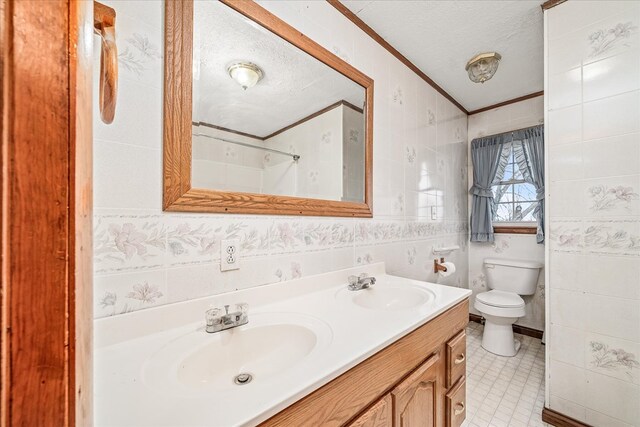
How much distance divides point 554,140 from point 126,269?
198cm

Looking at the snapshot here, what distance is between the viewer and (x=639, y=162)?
118 centimetres

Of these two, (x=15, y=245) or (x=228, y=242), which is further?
(x=228, y=242)

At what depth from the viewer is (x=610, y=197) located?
126 cm

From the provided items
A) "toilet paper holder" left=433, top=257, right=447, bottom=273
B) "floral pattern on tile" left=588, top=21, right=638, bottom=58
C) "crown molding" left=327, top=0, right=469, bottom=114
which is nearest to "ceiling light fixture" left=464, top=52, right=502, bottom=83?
"crown molding" left=327, top=0, right=469, bottom=114

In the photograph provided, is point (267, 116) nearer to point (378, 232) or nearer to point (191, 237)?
point (191, 237)

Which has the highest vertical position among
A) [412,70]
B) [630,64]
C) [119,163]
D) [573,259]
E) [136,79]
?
[412,70]

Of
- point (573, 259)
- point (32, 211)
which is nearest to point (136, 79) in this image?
point (32, 211)

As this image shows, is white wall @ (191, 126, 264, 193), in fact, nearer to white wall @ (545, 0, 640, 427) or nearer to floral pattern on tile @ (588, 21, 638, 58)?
white wall @ (545, 0, 640, 427)

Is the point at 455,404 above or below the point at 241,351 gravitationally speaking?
below

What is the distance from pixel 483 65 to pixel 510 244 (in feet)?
5.26

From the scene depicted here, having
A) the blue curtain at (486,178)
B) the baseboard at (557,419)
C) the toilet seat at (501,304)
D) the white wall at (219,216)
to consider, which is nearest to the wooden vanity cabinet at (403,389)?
the white wall at (219,216)

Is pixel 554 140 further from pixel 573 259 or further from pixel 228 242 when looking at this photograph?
pixel 228 242

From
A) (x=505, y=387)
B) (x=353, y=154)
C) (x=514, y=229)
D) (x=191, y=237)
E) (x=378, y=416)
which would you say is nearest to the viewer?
(x=378, y=416)

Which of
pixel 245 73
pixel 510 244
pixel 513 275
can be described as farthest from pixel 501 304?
pixel 245 73
